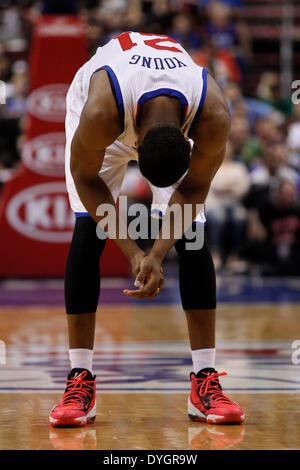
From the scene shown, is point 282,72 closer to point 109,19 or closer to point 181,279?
point 109,19

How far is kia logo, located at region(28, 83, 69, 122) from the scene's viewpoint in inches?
308

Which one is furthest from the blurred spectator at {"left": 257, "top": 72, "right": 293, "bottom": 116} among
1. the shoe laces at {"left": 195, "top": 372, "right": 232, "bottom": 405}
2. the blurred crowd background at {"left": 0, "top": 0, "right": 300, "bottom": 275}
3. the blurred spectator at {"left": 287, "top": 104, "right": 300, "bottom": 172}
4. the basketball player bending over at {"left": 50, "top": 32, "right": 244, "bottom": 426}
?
the shoe laces at {"left": 195, "top": 372, "right": 232, "bottom": 405}

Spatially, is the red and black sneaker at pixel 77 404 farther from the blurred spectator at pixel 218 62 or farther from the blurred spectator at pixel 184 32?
the blurred spectator at pixel 184 32

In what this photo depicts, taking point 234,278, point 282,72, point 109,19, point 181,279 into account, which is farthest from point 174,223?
point 282,72

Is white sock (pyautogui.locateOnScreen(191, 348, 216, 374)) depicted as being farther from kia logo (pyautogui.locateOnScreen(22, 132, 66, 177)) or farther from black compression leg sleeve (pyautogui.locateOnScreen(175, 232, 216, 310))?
kia logo (pyautogui.locateOnScreen(22, 132, 66, 177))

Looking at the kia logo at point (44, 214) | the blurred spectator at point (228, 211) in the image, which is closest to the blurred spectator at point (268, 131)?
the blurred spectator at point (228, 211)

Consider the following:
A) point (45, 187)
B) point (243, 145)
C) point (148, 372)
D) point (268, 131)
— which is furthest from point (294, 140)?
point (148, 372)

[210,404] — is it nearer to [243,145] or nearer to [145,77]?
[145,77]

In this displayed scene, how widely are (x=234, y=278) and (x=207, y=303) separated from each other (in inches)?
209

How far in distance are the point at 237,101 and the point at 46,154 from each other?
2877 millimetres

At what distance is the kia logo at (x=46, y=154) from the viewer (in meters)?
7.79

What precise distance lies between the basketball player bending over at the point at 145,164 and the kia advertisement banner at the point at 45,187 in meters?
4.66

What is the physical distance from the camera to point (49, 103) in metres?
7.88

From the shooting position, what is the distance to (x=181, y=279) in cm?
309
